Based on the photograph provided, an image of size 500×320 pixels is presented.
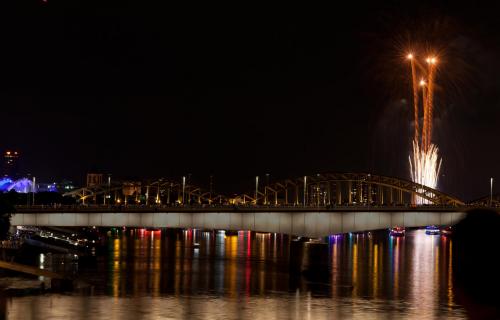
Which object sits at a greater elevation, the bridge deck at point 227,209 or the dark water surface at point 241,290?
the bridge deck at point 227,209

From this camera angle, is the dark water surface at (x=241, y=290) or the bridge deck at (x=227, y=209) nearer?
the dark water surface at (x=241, y=290)

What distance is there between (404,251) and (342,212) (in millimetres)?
46008

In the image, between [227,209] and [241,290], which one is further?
[227,209]

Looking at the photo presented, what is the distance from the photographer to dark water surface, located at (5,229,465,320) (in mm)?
64188

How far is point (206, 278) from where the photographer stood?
Answer: 9006 centimetres

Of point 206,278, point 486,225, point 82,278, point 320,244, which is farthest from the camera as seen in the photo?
point 486,225

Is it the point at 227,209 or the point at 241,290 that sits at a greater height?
the point at 227,209

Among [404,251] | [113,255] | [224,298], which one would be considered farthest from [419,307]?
[404,251]

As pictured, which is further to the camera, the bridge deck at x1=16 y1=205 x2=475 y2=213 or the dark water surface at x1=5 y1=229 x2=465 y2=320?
the bridge deck at x1=16 y1=205 x2=475 y2=213

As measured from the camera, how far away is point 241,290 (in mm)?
80000

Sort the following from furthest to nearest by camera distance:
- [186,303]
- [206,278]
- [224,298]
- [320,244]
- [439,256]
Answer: [439,256]
[320,244]
[206,278]
[224,298]
[186,303]

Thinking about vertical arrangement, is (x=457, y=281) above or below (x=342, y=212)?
below

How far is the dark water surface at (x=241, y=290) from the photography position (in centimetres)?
6419

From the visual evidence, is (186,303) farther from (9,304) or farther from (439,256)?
(439,256)
